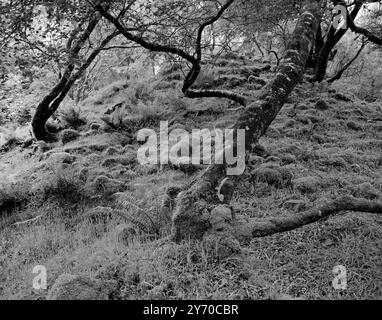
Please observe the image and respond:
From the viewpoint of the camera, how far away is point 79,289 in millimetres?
2916

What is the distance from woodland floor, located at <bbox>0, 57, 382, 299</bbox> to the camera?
314cm

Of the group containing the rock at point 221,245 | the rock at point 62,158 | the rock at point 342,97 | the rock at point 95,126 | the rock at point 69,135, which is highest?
the rock at point 342,97

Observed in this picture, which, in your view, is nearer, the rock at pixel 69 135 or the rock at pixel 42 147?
the rock at pixel 42 147

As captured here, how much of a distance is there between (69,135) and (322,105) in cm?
694

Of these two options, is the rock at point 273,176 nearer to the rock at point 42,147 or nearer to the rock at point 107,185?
the rock at point 107,185

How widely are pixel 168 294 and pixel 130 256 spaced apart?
0.71m

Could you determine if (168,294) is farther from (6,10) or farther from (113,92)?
(113,92)

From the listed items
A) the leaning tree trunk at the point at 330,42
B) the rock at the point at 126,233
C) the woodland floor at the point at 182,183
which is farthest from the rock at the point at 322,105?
the rock at the point at 126,233

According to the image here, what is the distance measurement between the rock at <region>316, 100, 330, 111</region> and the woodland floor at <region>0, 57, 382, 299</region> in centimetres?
3

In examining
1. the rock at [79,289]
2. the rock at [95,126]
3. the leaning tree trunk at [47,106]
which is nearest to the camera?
the rock at [79,289]

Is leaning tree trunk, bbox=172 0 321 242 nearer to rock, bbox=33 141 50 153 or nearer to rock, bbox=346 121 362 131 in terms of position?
rock, bbox=346 121 362 131

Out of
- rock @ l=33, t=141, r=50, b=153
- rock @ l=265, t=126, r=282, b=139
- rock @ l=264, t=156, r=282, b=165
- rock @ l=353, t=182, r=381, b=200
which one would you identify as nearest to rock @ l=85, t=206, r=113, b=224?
rock @ l=264, t=156, r=282, b=165

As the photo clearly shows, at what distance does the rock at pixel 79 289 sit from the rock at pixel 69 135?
6962 millimetres

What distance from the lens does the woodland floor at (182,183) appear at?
3.14 m
